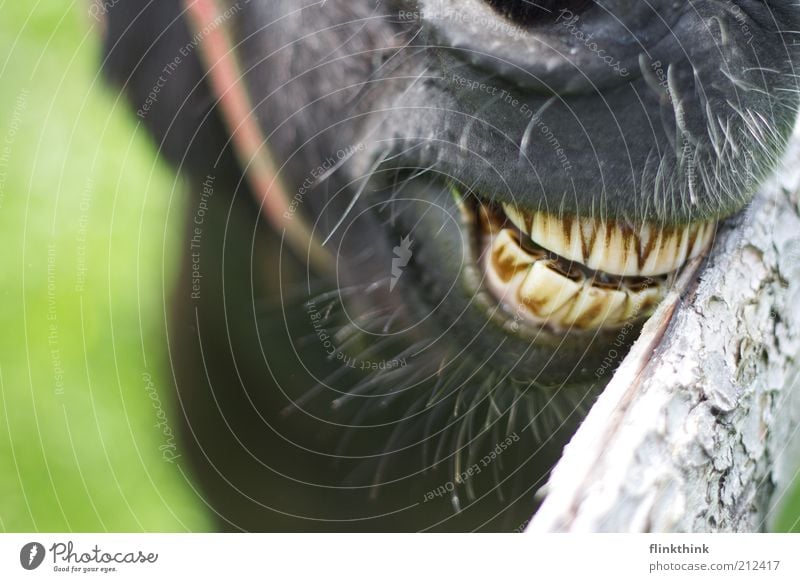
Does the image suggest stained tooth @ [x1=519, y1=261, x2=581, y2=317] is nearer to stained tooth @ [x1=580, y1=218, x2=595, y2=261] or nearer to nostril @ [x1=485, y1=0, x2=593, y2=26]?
stained tooth @ [x1=580, y1=218, x2=595, y2=261]

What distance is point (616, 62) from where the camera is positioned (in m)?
0.73

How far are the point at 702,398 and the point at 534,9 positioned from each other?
40cm

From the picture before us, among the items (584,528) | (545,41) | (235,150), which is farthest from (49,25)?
(584,528)

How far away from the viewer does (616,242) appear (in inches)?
34.2

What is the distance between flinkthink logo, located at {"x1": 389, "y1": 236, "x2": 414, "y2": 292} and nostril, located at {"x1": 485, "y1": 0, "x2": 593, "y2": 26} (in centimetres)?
29

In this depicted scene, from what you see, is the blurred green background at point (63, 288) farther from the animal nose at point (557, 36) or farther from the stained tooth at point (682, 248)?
the stained tooth at point (682, 248)

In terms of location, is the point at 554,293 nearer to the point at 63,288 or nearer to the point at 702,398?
the point at 702,398

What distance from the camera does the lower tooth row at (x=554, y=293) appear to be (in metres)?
0.87

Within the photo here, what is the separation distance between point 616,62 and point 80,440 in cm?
96
